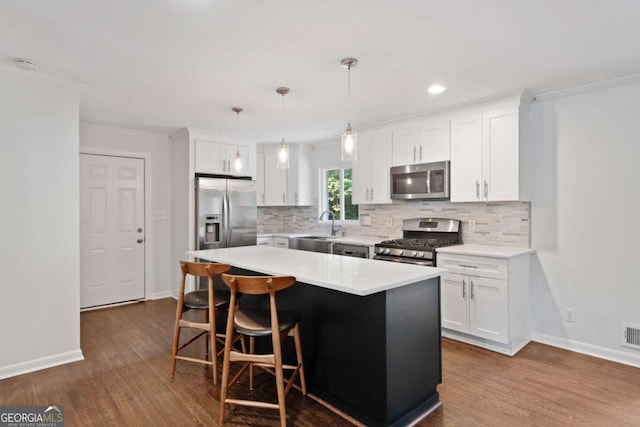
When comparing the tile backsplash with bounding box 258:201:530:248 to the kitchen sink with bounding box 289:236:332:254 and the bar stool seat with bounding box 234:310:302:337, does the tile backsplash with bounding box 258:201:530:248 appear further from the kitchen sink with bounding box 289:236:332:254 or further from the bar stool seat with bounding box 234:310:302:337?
the bar stool seat with bounding box 234:310:302:337

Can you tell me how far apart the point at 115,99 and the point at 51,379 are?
8.19 ft

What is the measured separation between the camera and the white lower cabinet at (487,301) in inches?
124

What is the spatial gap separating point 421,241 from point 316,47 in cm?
243

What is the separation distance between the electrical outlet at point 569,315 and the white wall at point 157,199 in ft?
15.9

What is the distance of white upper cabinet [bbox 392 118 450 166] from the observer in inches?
153

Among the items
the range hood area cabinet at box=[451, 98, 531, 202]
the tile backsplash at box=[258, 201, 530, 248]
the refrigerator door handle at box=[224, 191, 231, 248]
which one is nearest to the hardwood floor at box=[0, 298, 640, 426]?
the tile backsplash at box=[258, 201, 530, 248]

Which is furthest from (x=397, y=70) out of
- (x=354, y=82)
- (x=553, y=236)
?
(x=553, y=236)

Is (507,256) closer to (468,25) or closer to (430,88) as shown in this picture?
(430,88)

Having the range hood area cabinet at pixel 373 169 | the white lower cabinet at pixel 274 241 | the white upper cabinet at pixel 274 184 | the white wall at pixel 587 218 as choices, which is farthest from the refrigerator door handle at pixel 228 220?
the white wall at pixel 587 218

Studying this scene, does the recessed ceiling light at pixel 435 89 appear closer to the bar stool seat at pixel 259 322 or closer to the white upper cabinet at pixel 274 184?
the bar stool seat at pixel 259 322

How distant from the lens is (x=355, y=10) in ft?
6.49

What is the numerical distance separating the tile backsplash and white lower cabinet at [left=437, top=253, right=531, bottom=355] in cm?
34

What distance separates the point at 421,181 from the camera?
4.07 metres

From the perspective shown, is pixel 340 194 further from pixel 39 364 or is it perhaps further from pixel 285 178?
pixel 39 364
